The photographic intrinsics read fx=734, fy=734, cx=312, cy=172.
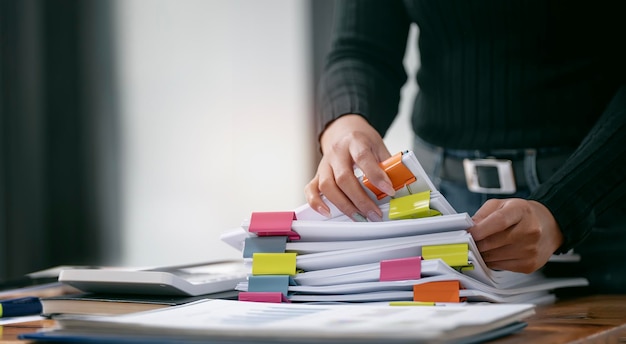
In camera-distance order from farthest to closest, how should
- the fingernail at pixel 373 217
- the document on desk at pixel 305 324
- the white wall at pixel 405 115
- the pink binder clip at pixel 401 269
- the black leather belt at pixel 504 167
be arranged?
the white wall at pixel 405 115 → the black leather belt at pixel 504 167 → the fingernail at pixel 373 217 → the pink binder clip at pixel 401 269 → the document on desk at pixel 305 324

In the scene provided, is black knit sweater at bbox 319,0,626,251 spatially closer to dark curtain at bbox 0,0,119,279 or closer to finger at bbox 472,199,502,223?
finger at bbox 472,199,502,223

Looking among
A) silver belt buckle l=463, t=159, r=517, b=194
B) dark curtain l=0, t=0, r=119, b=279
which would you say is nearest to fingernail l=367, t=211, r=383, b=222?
silver belt buckle l=463, t=159, r=517, b=194

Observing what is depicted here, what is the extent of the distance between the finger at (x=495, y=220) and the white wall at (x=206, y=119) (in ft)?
6.66

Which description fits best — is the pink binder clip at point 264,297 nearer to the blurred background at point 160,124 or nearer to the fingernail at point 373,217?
the fingernail at point 373,217

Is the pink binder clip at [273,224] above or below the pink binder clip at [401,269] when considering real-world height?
above

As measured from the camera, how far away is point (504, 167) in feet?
3.52

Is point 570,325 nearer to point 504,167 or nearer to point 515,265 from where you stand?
point 515,265

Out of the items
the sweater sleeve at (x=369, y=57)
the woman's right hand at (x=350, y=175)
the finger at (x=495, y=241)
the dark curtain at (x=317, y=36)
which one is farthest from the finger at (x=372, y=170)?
the dark curtain at (x=317, y=36)

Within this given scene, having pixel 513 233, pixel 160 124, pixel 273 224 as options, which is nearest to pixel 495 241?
pixel 513 233

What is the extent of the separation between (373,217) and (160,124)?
2.22 m

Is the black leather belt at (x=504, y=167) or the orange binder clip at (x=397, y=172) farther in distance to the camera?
the black leather belt at (x=504, y=167)

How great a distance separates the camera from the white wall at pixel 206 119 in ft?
9.11

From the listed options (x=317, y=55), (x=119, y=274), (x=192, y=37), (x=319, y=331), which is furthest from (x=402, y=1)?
(x=192, y=37)

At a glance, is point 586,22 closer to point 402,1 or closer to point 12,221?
point 402,1
